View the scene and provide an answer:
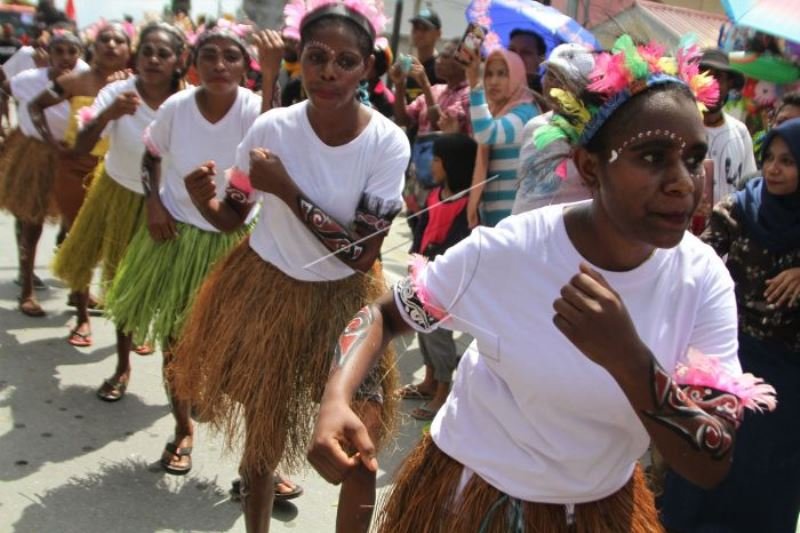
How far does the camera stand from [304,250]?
11.7 feet

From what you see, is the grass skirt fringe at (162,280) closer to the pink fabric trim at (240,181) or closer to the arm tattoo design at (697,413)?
the pink fabric trim at (240,181)

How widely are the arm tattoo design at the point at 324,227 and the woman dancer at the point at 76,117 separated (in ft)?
9.69

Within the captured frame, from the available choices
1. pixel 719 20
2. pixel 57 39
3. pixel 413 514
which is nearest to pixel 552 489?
pixel 413 514

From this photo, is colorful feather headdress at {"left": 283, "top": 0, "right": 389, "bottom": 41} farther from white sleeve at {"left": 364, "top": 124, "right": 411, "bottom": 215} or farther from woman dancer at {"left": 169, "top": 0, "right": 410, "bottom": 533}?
white sleeve at {"left": 364, "top": 124, "right": 411, "bottom": 215}

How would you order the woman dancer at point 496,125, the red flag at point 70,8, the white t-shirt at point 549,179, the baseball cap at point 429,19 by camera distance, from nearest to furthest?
1. the white t-shirt at point 549,179
2. the woman dancer at point 496,125
3. the baseball cap at point 429,19
4. the red flag at point 70,8

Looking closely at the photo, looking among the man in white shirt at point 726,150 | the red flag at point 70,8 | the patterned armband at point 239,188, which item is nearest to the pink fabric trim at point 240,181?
the patterned armband at point 239,188

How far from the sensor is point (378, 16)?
3.68 metres

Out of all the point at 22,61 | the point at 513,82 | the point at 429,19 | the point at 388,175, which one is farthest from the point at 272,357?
the point at 22,61

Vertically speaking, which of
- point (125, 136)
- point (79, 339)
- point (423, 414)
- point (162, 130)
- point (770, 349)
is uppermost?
point (162, 130)

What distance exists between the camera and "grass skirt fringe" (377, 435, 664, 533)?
224cm

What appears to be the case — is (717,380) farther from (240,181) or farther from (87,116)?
(87,116)

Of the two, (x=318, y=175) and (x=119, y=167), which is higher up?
(x=318, y=175)

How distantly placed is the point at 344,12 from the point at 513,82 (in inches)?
76.2

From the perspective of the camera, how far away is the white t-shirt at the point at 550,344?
2080 millimetres
